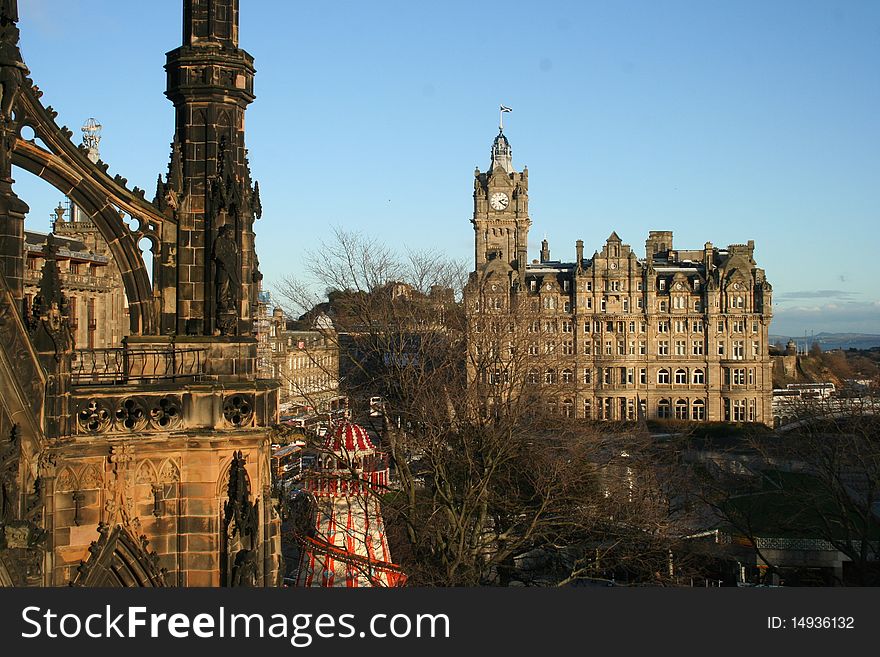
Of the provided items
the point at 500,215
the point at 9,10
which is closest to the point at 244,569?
the point at 9,10

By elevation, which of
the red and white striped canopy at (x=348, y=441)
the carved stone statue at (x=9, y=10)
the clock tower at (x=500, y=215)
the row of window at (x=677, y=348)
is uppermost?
the clock tower at (x=500, y=215)

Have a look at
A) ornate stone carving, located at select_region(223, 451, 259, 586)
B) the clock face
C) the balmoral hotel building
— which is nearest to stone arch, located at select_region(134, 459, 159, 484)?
ornate stone carving, located at select_region(223, 451, 259, 586)

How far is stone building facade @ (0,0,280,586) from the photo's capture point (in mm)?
9742

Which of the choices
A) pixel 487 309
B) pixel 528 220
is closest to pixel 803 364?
pixel 528 220

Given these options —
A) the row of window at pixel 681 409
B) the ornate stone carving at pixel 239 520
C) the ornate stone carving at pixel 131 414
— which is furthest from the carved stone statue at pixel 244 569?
the row of window at pixel 681 409

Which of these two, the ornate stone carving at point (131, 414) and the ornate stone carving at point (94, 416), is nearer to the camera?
the ornate stone carving at point (94, 416)

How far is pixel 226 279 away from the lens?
11812 millimetres

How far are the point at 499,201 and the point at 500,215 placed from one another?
174 centimetres

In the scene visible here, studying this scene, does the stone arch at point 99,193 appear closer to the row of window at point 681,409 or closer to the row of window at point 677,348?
the row of window at point 677,348

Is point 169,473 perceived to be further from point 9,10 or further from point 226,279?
point 9,10

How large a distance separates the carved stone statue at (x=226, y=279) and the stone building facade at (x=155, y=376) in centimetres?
2

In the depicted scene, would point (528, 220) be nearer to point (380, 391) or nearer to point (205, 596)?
point (380, 391)

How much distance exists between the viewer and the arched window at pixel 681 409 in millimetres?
82688

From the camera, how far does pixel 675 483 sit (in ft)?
95.7
